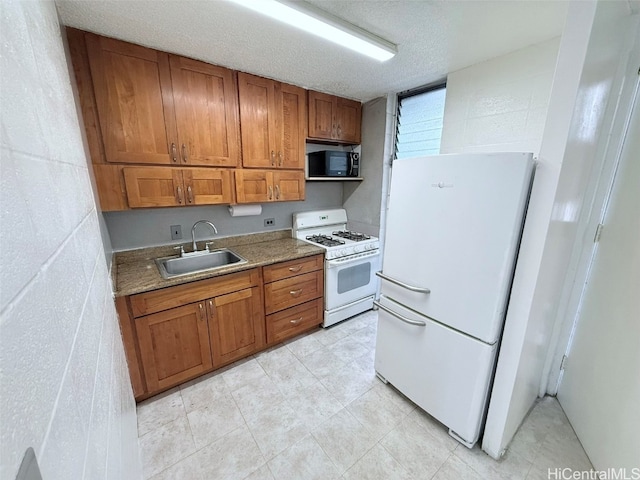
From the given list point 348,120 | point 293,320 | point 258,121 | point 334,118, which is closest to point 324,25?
point 258,121

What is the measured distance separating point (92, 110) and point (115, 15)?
0.55 m

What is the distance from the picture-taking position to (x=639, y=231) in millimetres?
1259

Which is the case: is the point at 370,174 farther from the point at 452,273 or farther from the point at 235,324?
the point at 235,324

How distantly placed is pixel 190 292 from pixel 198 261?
54cm

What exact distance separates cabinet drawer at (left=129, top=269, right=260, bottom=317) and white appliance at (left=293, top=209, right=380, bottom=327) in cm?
80

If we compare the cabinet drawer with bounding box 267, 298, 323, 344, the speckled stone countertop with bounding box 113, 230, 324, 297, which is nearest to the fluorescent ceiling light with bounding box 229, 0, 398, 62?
the speckled stone countertop with bounding box 113, 230, 324, 297

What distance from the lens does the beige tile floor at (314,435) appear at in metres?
1.38

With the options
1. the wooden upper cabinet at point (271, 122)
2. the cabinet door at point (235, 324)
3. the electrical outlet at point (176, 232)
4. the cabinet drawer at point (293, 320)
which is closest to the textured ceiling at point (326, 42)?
the wooden upper cabinet at point (271, 122)

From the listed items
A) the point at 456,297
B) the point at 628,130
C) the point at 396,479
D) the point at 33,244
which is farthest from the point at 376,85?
the point at 396,479

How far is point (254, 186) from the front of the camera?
229cm

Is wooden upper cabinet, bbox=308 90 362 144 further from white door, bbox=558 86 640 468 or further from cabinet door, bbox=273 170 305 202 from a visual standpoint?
white door, bbox=558 86 640 468

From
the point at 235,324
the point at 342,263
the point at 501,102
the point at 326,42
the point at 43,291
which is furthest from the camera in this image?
the point at 342,263

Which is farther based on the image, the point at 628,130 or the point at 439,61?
the point at 439,61

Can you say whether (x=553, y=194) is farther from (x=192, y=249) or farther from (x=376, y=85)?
(x=192, y=249)
